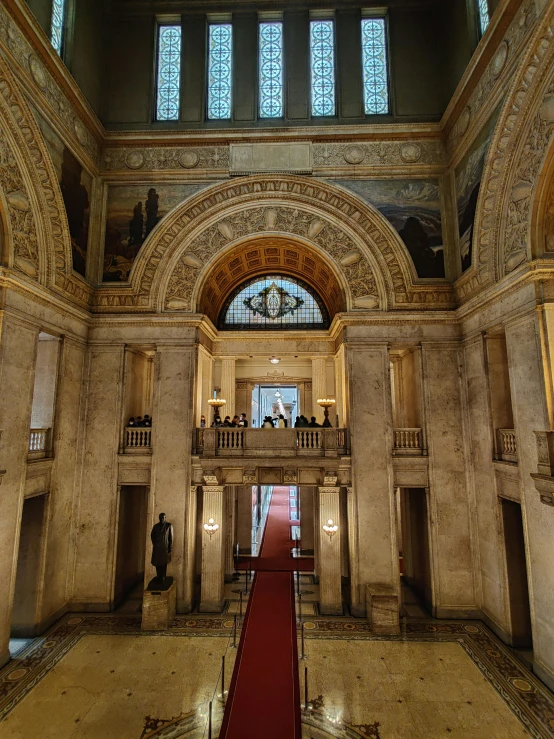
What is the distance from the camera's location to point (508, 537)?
10602mm

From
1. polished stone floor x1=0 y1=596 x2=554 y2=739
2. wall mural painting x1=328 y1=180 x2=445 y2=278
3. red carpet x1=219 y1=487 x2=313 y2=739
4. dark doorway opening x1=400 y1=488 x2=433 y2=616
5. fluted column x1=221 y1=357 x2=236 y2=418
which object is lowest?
polished stone floor x1=0 y1=596 x2=554 y2=739

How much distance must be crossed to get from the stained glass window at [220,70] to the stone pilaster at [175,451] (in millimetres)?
8666

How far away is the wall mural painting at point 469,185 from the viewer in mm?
11195

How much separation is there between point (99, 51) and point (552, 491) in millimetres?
18773

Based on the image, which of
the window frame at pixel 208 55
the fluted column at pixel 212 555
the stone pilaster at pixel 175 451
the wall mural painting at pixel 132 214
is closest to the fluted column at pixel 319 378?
the stone pilaster at pixel 175 451

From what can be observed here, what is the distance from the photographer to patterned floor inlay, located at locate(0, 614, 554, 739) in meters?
7.36

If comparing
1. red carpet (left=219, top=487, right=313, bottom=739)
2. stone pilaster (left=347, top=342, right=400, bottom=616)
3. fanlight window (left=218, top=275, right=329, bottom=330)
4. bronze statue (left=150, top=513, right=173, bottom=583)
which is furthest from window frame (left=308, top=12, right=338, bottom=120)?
red carpet (left=219, top=487, right=313, bottom=739)

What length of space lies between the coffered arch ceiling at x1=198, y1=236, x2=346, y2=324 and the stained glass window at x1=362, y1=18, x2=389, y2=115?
5.42 meters

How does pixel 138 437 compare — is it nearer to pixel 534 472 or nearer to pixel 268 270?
pixel 268 270

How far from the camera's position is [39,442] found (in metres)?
11.1

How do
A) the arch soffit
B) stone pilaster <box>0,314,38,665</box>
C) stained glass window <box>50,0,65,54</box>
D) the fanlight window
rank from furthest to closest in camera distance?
the fanlight window → the arch soffit → stained glass window <box>50,0,65,54</box> → stone pilaster <box>0,314,38,665</box>

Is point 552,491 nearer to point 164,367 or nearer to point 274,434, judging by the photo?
point 274,434

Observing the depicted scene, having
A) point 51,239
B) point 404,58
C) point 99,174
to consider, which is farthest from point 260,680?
point 404,58

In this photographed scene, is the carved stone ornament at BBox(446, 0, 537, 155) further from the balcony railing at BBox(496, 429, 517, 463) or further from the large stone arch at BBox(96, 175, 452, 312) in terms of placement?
the balcony railing at BBox(496, 429, 517, 463)
